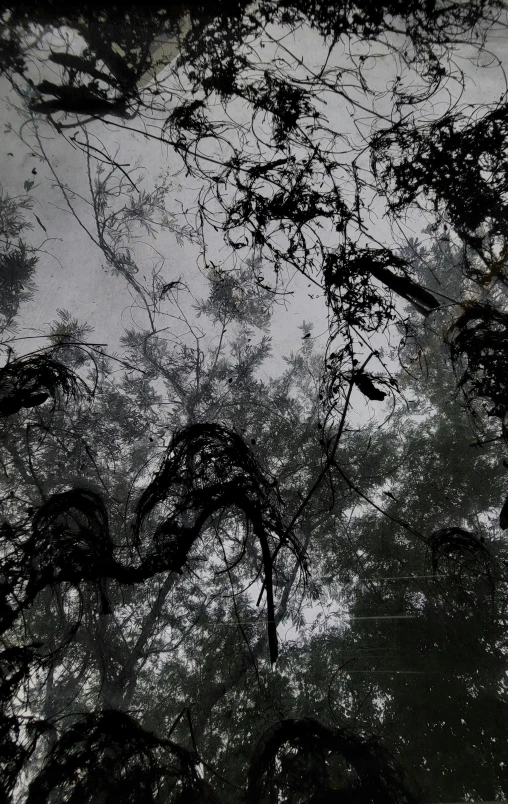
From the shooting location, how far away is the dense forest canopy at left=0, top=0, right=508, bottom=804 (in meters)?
1.43

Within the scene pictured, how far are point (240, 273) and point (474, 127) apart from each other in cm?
113

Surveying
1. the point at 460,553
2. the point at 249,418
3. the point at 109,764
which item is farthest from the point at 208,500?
the point at 460,553

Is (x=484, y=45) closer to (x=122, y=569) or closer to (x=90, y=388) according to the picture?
(x=90, y=388)

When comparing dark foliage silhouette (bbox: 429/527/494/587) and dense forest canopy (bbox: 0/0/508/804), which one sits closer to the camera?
dense forest canopy (bbox: 0/0/508/804)

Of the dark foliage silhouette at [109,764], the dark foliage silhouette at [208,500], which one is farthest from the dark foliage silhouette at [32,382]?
the dark foliage silhouette at [109,764]

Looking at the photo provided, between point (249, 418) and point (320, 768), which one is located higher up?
point (249, 418)

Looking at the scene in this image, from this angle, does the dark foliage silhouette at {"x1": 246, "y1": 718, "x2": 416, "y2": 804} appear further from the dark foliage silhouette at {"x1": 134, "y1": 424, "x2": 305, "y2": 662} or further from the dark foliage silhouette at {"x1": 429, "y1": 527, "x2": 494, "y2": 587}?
the dark foliage silhouette at {"x1": 429, "y1": 527, "x2": 494, "y2": 587}

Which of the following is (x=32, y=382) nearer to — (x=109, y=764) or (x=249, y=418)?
(x=249, y=418)

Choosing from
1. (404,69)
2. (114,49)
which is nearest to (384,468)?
(404,69)

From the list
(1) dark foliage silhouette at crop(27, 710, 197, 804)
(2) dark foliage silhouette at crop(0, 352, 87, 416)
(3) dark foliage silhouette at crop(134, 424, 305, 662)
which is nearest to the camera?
(1) dark foliage silhouette at crop(27, 710, 197, 804)

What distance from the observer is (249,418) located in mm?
2023

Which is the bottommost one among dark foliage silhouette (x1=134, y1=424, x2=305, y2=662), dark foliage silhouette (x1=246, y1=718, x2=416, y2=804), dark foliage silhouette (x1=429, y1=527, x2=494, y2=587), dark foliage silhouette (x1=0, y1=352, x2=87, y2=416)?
dark foliage silhouette (x1=246, y1=718, x2=416, y2=804)

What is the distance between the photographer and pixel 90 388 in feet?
6.60

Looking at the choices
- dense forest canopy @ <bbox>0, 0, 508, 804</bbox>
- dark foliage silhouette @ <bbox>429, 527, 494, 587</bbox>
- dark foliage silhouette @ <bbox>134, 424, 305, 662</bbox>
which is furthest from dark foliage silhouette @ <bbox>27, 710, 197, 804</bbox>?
dark foliage silhouette @ <bbox>429, 527, 494, 587</bbox>
